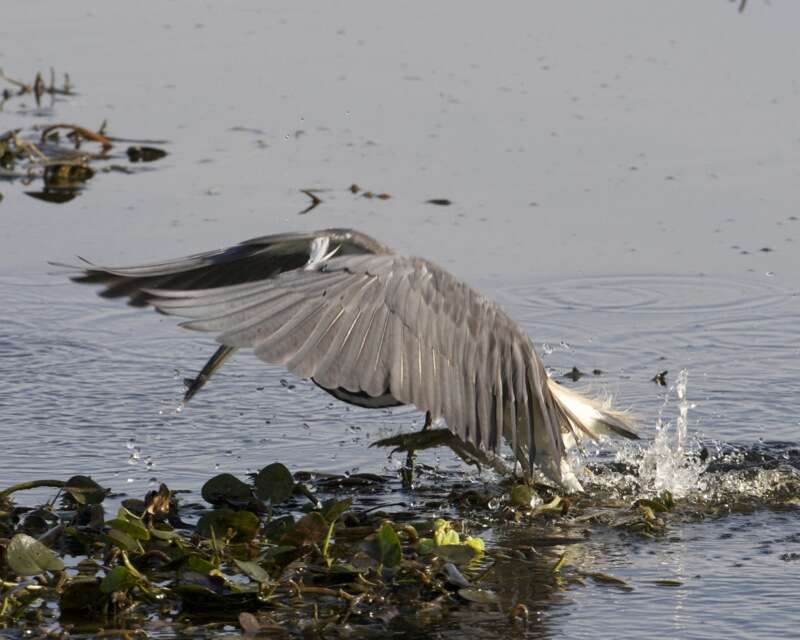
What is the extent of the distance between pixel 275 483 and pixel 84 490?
2.14 feet

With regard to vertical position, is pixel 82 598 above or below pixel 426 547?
below

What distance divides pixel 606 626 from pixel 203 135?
21.1ft

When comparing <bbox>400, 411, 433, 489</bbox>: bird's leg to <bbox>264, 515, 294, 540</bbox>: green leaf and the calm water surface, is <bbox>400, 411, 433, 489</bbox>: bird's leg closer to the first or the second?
the calm water surface

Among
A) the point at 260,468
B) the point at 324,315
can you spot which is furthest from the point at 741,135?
the point at 324,315

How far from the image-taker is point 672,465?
267 inches

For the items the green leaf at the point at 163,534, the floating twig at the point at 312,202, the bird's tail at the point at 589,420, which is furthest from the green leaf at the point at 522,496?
the floating twig at the point at 312,202

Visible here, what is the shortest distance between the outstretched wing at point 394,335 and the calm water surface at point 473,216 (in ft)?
1.75

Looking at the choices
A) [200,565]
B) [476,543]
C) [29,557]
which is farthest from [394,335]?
[29,557]

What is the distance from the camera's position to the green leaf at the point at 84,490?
5.91 m

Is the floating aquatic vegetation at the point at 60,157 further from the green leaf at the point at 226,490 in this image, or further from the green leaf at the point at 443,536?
the green leaf at the point at 443,536

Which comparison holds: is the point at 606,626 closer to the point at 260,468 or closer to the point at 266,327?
the point at 266,327

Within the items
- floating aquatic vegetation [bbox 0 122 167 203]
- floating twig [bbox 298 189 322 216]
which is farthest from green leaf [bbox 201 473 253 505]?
floating aquatic vegetation [bbox 0 122 167 203]

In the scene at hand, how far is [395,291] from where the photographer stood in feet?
18.9

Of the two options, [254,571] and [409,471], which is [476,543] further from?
[409,471]
